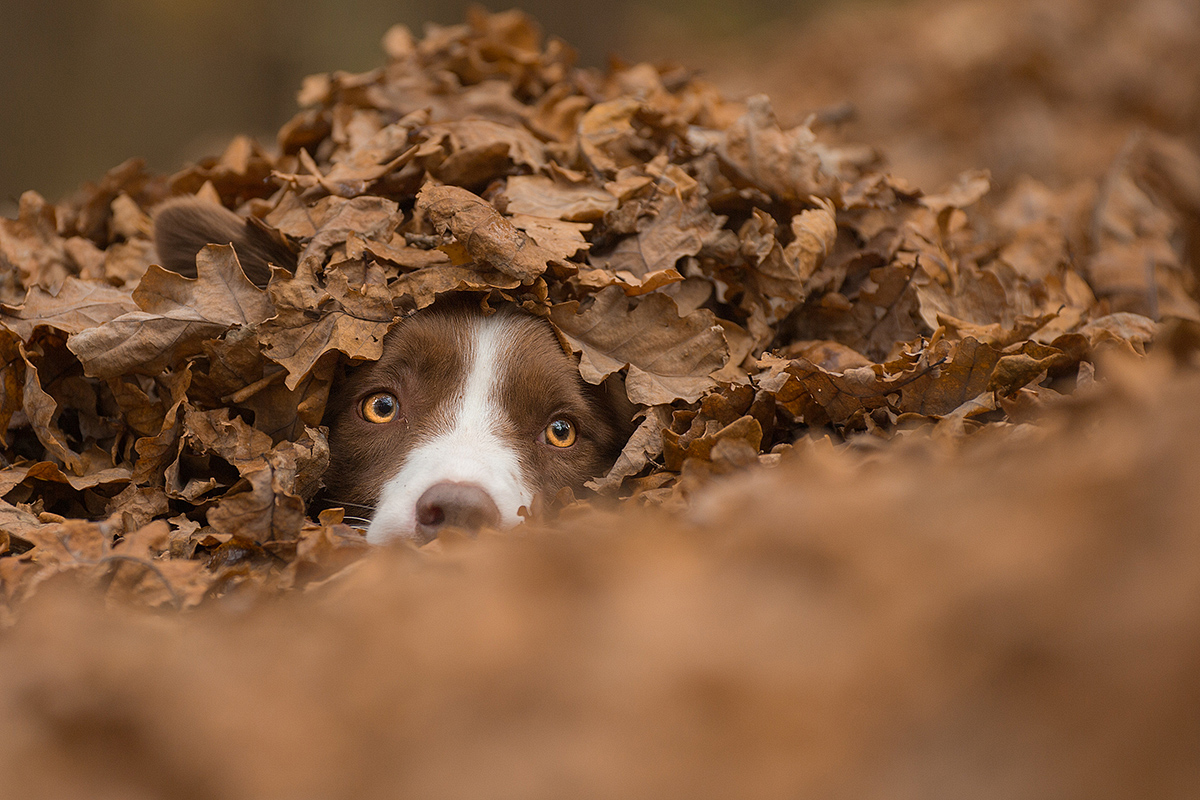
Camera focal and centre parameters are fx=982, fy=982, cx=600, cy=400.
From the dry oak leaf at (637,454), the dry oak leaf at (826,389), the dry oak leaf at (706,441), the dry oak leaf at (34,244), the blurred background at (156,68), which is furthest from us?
the blurred background at (156,68)

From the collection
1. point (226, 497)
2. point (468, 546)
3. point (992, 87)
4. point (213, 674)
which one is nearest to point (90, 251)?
point (226, 497)

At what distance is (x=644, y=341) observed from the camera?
8.66ft

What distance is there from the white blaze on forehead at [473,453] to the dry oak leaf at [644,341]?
10.0 inches

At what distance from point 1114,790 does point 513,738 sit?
570 millimetres

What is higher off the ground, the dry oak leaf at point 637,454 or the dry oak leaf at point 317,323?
the dry oak leaf at point 317,323

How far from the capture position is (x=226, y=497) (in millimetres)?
2193

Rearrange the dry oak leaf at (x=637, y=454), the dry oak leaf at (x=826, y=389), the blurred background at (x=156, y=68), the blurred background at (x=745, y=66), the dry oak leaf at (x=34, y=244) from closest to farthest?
1. the dry oak leaf at (x=826, y=389)
2. the dry oak leaf at (x=637, y=454)
3. the dry oak leaf at (x=34, y=244)
4. the blurred background at (x=745, y=66)
5. the blurred background at (x=156, y=68)

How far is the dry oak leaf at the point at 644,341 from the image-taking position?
2578 millimetres

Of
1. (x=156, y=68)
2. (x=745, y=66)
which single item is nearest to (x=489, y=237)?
(x=745, y=66)

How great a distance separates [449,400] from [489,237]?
1.69ft

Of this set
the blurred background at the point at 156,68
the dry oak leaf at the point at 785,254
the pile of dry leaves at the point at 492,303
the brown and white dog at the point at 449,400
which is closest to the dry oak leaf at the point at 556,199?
the pile of dry leaves at the point at 492,303

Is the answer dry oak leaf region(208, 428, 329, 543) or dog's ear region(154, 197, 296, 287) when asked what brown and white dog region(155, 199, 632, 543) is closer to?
dog's ear region(154, 197, 296, 287)

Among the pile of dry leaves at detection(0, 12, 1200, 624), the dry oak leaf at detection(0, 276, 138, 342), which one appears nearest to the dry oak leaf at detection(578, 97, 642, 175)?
the pile of dry leaves at detection(0, 12, 1200, 624)

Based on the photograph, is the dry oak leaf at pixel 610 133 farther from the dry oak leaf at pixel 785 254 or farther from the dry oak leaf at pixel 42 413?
the dry oak leaf at pixel 42 413
